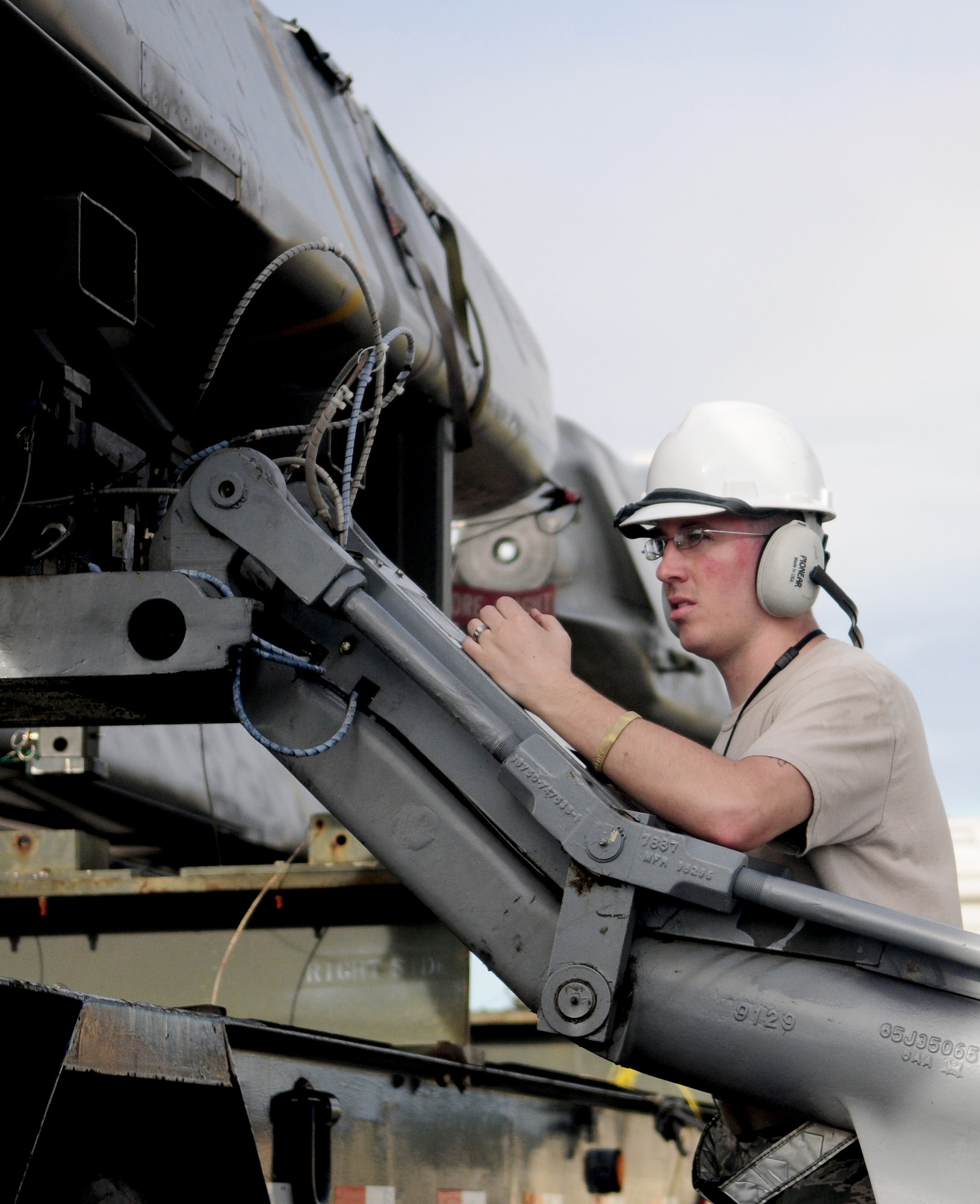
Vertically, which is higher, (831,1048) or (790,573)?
(790,573)

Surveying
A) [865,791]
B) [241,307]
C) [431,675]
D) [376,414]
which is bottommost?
[865,791]

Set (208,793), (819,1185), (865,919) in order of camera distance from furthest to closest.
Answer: (208,793), (819,1185), (865,919)

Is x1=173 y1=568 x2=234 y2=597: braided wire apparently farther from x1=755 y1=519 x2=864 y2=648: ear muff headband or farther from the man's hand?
x1=755 y1=519 x2=864 y2=648: ear muff headband

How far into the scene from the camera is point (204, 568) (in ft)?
9.88

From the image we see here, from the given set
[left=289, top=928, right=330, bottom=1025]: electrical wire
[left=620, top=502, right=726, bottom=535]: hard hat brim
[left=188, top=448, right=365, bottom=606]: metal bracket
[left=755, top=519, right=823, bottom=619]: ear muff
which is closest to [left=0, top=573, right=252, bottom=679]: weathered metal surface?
[left=188, top=448, right=365, bottom=606]: metal bracket

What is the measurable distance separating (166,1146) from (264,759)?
11.6ft

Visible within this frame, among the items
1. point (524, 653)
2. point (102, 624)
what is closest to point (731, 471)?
point (524, 653)

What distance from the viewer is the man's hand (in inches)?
116

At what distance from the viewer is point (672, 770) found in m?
2.76

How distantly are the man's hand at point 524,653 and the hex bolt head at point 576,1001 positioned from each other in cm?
48

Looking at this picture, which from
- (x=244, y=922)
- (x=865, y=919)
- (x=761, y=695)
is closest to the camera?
(x=865, y=919)

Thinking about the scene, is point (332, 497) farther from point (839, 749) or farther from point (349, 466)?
point (839, 749)

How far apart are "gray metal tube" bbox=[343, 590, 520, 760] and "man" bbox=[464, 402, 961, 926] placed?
11 centimetres

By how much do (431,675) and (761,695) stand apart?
0.66 metres
